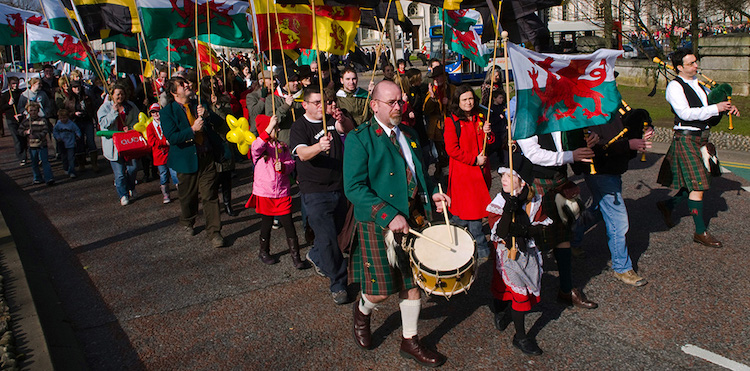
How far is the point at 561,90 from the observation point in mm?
4648

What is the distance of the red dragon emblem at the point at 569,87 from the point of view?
4.56 m

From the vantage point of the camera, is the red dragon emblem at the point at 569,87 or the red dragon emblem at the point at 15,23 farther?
the red dragon emblem at the point at 15,23

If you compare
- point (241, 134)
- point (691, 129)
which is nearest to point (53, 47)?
point (241, 134)

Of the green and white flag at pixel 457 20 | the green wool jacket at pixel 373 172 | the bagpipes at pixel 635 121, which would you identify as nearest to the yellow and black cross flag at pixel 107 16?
the green and white flag at pixel 457 20

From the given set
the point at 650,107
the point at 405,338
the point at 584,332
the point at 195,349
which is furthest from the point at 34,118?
the point at 650,107

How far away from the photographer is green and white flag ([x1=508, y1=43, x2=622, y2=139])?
443cm

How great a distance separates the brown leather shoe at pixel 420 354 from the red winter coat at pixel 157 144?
5.44 m

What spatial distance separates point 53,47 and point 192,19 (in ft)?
11.3

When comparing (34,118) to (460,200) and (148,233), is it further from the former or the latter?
(460,200)

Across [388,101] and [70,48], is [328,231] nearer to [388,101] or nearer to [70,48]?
[388,101]

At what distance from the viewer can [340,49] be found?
8234 millimetres

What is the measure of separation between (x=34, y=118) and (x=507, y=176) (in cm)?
963

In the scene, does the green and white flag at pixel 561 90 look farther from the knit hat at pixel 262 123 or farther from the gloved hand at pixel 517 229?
the knit hat at pixel 262 123

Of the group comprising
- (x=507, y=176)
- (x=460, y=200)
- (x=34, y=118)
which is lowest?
(x=460, y=200)
